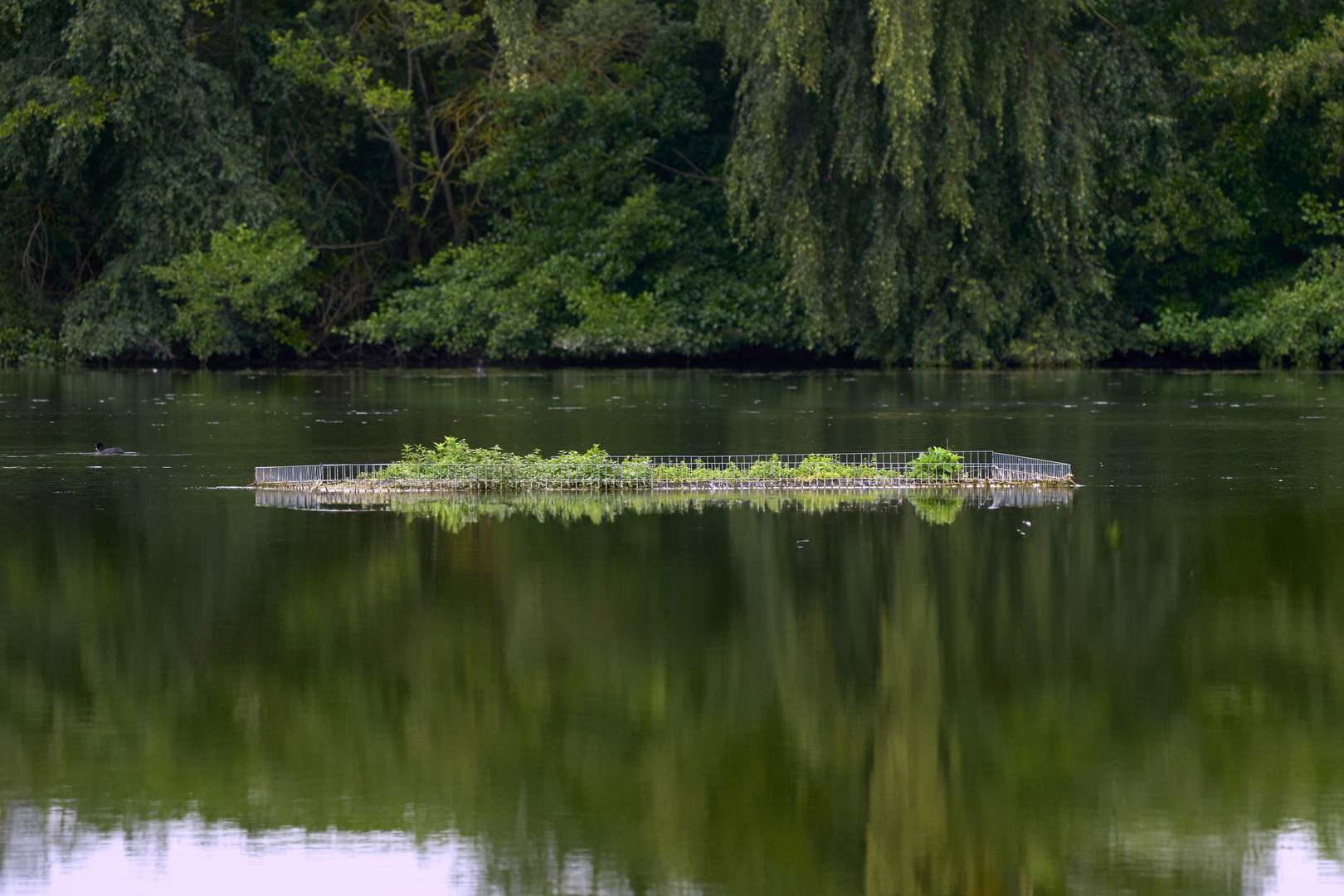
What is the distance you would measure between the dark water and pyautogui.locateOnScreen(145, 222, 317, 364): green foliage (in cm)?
2610

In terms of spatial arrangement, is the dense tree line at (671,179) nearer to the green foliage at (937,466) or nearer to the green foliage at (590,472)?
the green foliage at (937,466)

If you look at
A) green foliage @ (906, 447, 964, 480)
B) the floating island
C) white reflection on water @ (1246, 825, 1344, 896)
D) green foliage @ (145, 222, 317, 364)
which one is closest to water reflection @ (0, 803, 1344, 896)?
white reflection on water @ (1246, 825, 1344, 896)

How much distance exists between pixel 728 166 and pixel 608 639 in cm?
3550

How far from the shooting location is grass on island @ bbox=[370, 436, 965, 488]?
64.1ft

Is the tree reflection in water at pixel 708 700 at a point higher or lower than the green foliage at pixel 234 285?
lower

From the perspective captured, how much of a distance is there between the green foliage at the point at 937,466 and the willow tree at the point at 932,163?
19.2 metres

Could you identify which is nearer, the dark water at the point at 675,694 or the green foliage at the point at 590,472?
the dark water at the point at 675,694

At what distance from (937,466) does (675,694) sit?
33.2 feet

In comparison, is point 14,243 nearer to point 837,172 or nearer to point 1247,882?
point 837,172

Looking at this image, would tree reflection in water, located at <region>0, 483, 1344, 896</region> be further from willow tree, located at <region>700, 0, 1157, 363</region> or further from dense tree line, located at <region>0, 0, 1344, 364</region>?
dense tree line, located at <region>0, 0, 1344, 364</region>

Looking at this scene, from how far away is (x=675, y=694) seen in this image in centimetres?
1016

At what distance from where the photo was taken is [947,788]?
27.9 feet

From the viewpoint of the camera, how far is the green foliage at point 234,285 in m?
45.4

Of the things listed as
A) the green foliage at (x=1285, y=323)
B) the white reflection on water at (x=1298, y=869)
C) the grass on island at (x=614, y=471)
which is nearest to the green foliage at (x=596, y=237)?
the green foliage at (x=1285, y=323)
